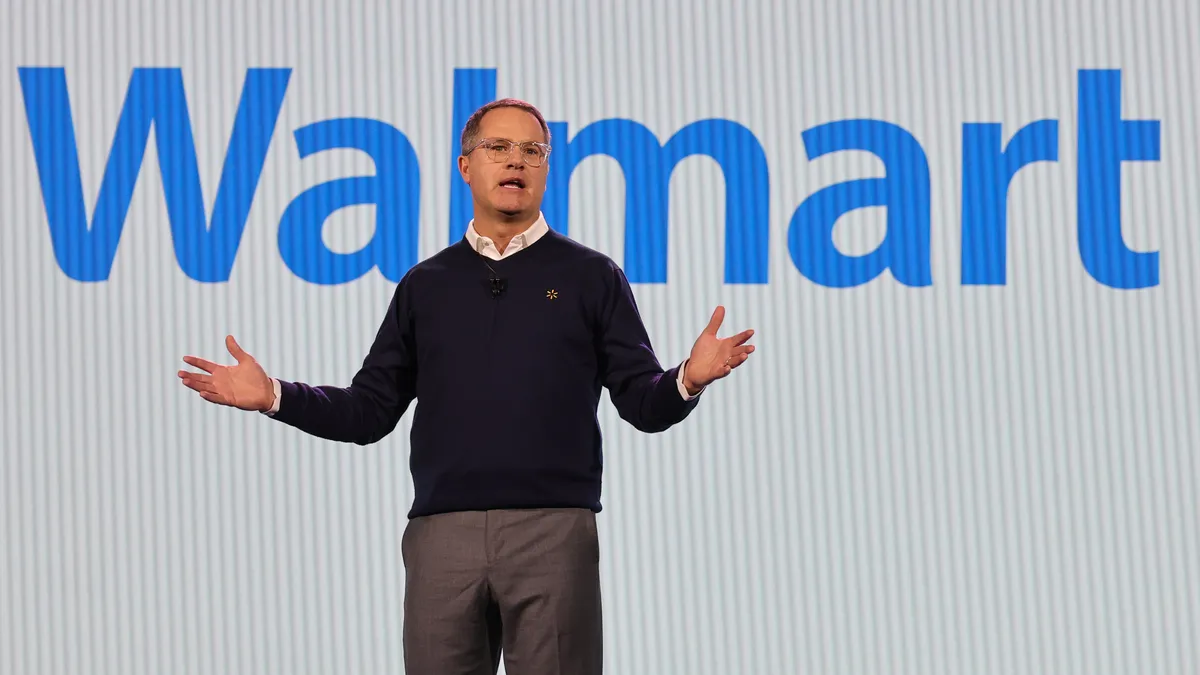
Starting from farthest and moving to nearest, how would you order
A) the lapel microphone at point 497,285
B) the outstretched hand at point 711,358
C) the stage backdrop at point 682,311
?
1. the stage backdrop at point 682,311
2. the lapel microphone at point 497,285
3. the outstretched hand at point 711,358

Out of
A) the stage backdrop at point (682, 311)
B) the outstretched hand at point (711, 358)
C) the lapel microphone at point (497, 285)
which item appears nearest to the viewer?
the outstretched hand at point (711, 358)

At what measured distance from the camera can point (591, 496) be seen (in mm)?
1664

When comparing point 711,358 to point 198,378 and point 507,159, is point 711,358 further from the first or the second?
point 198,378

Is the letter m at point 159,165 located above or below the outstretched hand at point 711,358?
above

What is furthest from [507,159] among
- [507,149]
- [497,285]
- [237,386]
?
[237,386]

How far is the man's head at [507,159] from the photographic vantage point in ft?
5.61

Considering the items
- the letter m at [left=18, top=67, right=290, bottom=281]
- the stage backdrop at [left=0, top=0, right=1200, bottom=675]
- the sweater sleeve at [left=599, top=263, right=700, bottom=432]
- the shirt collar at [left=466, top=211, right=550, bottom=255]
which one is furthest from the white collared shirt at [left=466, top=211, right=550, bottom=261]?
the letter m at [left=18, top=67, right=290, bottom=281]

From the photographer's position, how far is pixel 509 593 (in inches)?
63.2

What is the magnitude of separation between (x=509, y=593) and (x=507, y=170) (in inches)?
22.0

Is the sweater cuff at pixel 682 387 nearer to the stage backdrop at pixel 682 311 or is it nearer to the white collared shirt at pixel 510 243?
the white collared shirt at pixel 510 243

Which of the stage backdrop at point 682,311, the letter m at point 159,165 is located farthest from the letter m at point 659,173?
the letter m at point 159,165

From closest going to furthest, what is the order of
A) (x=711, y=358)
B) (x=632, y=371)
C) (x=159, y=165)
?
(x=711, y=358), (x=632, y=371), (x=159, y=165)

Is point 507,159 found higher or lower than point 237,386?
higher

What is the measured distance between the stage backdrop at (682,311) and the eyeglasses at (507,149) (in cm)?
137
